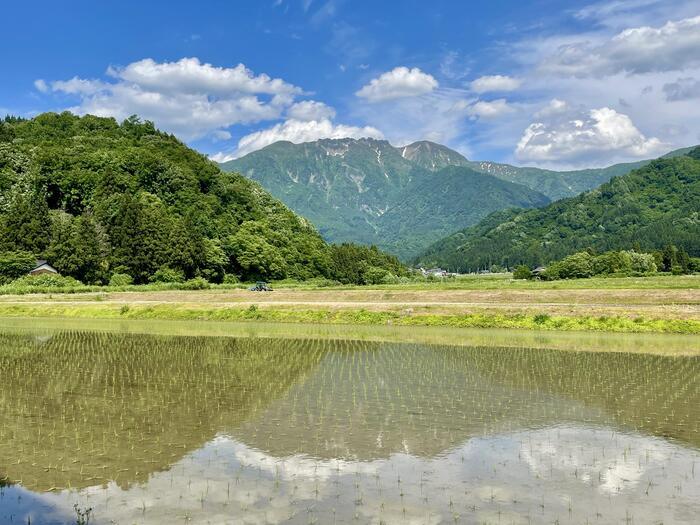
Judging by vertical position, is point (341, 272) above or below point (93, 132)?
below

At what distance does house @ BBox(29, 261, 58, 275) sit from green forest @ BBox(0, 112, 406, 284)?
91 centimetres

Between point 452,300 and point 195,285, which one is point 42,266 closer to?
point 195,285

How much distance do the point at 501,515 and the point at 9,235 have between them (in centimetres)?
8874

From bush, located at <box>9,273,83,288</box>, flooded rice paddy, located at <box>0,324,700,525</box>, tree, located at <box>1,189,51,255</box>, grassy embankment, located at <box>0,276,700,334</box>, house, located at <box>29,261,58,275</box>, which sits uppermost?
tree, located at <box>1,189,51,255</box>

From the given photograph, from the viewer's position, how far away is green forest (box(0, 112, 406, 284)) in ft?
262

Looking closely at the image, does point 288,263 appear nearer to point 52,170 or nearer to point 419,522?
point 52,170

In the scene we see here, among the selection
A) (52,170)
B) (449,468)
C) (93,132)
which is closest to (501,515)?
(449,468)

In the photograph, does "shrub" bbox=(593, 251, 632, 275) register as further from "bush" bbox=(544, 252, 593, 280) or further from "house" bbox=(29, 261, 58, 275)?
"house" bbox=(29, 261, 58, 275)

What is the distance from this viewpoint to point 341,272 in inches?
4232

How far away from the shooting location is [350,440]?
13.9 metres

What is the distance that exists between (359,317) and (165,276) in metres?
42.6

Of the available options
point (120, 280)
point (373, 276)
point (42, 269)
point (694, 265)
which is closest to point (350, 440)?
point (120, 280)

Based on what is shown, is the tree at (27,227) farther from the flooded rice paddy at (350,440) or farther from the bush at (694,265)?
the bush at (694,265)

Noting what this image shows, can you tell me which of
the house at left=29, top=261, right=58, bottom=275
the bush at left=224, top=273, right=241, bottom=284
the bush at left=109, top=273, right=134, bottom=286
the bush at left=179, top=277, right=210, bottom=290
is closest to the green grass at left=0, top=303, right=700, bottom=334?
the bush at left=179, top=277, right=210, bottom=290
